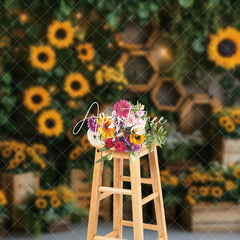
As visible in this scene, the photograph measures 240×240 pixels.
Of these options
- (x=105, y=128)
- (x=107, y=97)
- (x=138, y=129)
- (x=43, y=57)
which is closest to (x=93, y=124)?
(x=105, y=128)

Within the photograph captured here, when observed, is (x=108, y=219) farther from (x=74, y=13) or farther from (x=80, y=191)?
(x=74, y=13)

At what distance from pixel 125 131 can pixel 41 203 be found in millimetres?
1224

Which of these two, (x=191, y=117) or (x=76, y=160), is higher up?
(x=191, y=117)

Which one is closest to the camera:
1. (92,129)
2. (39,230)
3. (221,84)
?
(92,129)

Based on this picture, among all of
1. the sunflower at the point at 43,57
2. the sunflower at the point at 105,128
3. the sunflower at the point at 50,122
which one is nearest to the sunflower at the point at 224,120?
the sunflower at the point at 50,122

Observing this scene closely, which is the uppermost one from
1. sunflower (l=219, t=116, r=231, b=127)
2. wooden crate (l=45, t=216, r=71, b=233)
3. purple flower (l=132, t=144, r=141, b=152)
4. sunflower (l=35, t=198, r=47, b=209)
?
sunflower (l=219, t=116, r=231, b=127)

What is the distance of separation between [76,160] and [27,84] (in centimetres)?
60

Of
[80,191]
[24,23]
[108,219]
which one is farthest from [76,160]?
[24,23]

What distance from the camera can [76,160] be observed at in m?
3.17

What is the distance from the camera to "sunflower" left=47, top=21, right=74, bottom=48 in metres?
3.07

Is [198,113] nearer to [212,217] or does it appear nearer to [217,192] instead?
[217,192]

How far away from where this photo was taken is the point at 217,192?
10.2 ft

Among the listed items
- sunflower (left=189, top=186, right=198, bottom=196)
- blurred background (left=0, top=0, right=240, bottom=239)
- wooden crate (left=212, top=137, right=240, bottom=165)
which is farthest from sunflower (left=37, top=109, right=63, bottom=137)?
wooden crate (left=212, top=137, right=240, bottom=165)

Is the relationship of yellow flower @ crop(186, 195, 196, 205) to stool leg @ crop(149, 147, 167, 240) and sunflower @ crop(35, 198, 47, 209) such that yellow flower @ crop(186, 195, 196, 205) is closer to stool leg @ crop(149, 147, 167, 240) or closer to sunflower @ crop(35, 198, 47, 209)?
stool leg @ crop(149, 147, 167, 240)
